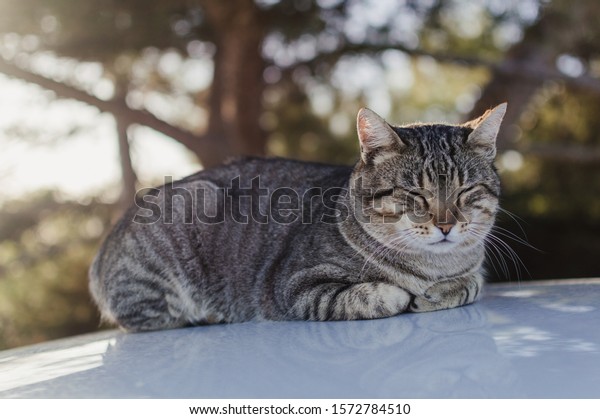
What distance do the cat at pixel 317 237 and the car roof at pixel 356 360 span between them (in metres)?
0.25

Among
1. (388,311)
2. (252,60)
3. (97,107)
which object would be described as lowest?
(388,311)

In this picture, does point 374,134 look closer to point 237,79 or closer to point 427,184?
point 427,184

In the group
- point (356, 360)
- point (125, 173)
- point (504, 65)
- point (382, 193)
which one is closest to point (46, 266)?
point (125, 173)

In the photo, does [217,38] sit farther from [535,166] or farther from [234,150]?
[535,166]

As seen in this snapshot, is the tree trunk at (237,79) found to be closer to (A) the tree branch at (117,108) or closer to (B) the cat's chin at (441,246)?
(A) the tree branch at (117,108)

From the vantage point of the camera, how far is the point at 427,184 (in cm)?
262

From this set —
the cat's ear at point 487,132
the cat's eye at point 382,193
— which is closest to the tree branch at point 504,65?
the cat's ear at point 487,132

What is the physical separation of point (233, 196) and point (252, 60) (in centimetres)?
328

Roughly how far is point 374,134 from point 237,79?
389 cm

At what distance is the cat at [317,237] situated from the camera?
2619mm

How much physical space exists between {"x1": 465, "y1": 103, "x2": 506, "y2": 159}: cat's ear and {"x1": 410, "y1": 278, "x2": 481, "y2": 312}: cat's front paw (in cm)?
57

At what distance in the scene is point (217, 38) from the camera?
21.6ft

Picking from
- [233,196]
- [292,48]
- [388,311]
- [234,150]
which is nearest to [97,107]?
[234,150]

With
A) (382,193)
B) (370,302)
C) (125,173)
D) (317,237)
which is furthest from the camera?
(125,173)
